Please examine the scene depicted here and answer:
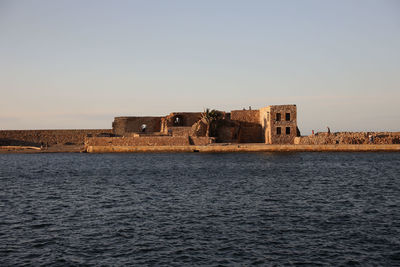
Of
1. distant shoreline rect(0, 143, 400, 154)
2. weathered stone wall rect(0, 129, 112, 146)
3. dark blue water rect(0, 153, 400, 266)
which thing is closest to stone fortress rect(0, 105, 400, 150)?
weathered stone wall rect(0, 129, 112, 146)

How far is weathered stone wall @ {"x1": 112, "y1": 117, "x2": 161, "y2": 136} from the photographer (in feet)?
193

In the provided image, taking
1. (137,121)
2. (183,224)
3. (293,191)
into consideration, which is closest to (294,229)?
(183,224)

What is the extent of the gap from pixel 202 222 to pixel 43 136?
53.4m

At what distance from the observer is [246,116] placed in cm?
5475

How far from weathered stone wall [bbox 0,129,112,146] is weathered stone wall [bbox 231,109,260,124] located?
20099 mm

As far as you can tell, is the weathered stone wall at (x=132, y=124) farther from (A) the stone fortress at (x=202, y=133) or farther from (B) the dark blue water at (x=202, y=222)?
(B) the dark blue water at (x=202, y=222)

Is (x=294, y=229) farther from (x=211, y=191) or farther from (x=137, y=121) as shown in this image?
(x=137, y=121)

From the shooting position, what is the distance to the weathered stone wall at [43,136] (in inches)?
2425

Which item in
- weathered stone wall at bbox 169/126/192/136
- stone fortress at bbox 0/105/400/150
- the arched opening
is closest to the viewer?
stone fortress at bbox 0/105/400/150

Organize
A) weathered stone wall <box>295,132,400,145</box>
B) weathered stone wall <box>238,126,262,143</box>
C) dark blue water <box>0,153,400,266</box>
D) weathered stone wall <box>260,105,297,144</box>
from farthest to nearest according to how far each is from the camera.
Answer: weathered stone wall <box>238,126,262,143</box> → weathered stone wall <box>260,105,297,144</box> → weathered stone wall <box>295,132,400,145</box> → dark blue water <box>0,153,400,266</box>

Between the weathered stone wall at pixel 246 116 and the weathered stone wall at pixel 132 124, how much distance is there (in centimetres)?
1240

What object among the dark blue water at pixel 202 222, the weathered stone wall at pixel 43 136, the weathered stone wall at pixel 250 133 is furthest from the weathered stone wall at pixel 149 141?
the dark blue water at pixel 202 222

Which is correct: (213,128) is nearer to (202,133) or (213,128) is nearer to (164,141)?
(202,133)

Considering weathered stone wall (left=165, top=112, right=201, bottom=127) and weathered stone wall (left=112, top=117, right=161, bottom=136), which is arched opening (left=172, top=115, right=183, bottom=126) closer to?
weathered stone wall (left=165, top=112, right=201, bottom=127)
